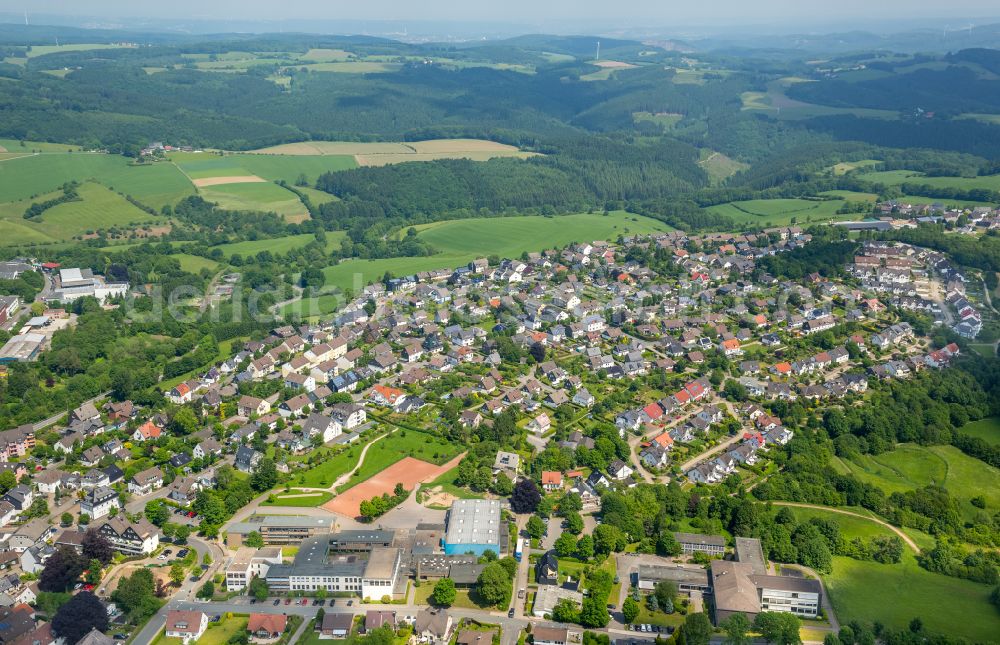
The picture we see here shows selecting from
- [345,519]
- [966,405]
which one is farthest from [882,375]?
[345,519]

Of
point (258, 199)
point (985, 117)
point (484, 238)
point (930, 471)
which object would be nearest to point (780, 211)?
point (484, 238)

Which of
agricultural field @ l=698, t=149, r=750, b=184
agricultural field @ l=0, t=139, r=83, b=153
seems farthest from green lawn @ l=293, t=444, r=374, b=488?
agricultural field @ l=0, t=139, r=83, b=153

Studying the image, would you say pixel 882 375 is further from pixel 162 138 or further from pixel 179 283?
pixel 162 138

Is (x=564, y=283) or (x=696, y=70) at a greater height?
(x=696, y=70)

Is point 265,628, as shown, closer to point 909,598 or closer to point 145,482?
point 145,482

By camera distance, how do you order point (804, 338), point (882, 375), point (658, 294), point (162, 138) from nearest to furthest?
point (882, 375)
point (804, 338)
point (658, 294)
point (162, 138)

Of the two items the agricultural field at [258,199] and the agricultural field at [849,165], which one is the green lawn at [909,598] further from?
the agricultural field at [849,165]

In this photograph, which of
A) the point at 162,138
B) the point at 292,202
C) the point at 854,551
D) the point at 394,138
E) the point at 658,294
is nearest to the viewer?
the point at 854,551

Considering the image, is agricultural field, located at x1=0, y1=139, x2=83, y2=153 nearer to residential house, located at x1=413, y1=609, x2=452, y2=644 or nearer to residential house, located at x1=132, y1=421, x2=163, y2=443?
residential house, located at x1=132, y1=421, x2=163, y2=443

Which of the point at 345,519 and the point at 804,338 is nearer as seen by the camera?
the point at 345,519
